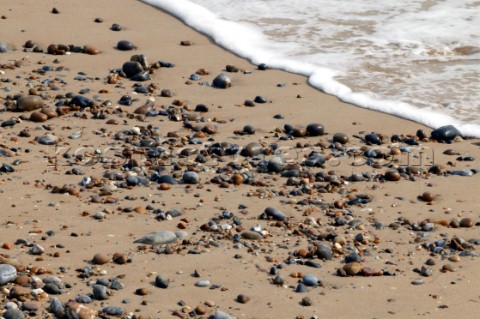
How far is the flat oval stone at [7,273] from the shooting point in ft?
12.5

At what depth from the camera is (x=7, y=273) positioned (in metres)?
3.84

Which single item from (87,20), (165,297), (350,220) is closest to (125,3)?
(87,20)

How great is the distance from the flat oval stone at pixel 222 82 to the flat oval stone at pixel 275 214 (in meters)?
2.16

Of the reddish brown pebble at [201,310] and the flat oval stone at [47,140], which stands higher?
the flat oval stone at [47,140]

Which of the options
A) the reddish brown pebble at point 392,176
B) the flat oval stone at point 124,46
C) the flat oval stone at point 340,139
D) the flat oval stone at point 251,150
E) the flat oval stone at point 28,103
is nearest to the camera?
the reddish brown pebble at point 392,176

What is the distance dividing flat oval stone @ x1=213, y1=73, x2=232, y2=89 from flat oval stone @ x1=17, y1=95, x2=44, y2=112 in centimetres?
132

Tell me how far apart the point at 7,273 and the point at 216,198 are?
140cm

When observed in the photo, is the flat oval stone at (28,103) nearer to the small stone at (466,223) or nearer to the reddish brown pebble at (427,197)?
the reddish brown pebble at (427,197)

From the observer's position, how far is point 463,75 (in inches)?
285

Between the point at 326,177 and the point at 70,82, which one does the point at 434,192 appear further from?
the point at 70,82

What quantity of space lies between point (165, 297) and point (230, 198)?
119 centimetres

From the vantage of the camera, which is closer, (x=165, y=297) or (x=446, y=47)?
(x=165, y=297)

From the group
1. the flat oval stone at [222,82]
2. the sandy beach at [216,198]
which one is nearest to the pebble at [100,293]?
the sandy beach at [216,198]

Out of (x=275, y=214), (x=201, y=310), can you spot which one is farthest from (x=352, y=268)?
(x=201, y=310)
